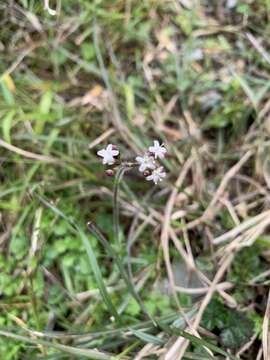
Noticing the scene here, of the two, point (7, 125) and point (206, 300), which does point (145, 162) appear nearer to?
point (206, 300)

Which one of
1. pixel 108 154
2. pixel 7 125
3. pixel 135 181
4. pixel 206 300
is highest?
pixel 108 154

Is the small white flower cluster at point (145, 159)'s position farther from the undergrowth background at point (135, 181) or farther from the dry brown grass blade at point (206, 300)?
the dry brown grass blade at point (206, 300)

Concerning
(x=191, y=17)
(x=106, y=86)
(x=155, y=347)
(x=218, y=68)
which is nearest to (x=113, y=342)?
(x=155, y=347)

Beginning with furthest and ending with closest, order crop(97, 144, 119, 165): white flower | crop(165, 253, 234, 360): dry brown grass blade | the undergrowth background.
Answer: the undergrowth background, crop(165, 253, 234, 360): dry brown grass blade, crop(97, 144, 119, 165): white flower

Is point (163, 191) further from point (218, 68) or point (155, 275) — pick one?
point (218, 68)

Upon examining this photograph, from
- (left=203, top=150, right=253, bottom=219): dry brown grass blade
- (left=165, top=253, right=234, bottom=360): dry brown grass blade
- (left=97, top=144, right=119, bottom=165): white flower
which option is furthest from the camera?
(left=203, top=150, right=253, bottom=219): dry brown grass blade

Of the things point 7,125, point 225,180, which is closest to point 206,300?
point 225,180

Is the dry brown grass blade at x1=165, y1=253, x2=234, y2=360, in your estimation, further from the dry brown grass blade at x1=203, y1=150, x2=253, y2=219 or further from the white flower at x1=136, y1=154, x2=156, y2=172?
the white flower at x1=136, y1=154, x2=156, y2=172

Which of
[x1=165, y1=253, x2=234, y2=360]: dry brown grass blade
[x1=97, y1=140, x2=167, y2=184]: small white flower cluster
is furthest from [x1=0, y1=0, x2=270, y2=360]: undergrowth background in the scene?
[x1=97, y1=140, x2=167, y2=184]: small white flower cluster
